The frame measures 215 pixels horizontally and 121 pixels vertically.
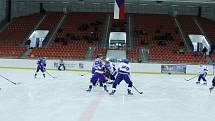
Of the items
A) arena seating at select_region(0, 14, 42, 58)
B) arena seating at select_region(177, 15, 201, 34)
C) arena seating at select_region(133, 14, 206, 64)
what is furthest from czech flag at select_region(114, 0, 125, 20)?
arena seating at select_region(177, 15, 201, 34)

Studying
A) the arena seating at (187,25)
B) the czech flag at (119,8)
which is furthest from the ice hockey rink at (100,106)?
the arena seating at (187,25)

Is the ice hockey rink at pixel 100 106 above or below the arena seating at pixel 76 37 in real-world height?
below

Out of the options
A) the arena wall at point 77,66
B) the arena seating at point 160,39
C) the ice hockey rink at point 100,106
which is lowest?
the ice hockey rink at point 100,106

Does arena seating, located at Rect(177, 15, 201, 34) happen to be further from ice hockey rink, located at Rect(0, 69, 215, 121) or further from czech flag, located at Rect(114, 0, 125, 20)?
ice hockey rink, located at Rect(0, 69, 215, 121)

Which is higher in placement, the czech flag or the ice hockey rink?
the czech flag

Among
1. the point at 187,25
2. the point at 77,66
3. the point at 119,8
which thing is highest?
the point at 119,8

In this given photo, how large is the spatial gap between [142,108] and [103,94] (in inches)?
115

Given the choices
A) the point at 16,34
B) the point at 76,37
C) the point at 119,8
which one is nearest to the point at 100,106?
the point at 119,8

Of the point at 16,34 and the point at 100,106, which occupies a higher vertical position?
the point at 16,34

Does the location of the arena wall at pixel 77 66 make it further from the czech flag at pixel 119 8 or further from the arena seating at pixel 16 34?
the czech flag at pixel 119 8

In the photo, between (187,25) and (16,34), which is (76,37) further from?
(187,25)

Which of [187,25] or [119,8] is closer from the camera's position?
[119,8]

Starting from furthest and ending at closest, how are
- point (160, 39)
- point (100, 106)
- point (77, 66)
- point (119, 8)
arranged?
1. point (160, 39)
2. point (119, 8)
3. point (77, 66)
4. point (100, 106)

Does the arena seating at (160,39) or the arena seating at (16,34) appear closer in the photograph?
the arena seating at (160,39)
